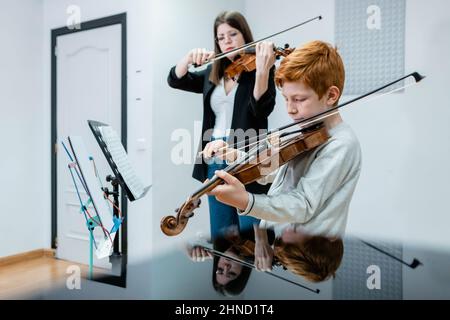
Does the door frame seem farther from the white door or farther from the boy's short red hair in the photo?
the boy's short red hair

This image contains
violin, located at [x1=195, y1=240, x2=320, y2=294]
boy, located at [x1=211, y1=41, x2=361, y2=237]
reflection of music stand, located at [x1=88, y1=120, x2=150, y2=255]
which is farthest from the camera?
reflection of music stand, located at [x1=88, y1=120, x2=150, y2=255]

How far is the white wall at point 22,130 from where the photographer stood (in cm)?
186

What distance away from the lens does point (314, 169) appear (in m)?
0.65

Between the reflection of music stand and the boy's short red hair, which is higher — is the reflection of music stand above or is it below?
below

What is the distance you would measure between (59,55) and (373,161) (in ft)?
5.06

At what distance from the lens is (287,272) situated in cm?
55

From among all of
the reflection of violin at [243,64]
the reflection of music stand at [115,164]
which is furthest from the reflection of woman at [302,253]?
the reflection of violin at [243,64]

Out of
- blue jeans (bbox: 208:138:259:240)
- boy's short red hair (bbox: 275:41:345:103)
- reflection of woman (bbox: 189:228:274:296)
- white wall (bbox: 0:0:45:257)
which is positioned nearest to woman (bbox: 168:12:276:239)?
blue jeans (bbox: 208:138:259:240)

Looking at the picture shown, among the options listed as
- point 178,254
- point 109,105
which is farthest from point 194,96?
point 178,254

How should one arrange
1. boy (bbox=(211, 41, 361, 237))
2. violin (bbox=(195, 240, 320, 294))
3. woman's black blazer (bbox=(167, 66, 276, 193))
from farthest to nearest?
woman's black blazer (bbox=(167, 66, 276, 193)) < boy (bbox=(211, 41, 361, 237)) < violin (bbox=(195, 240, 320, 294))

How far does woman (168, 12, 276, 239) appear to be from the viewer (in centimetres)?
98

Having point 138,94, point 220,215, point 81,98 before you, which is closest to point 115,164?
point 220,215

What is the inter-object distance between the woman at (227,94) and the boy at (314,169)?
25 centimetres

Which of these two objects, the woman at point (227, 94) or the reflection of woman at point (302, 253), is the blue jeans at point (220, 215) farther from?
the reflection of woman at point (302, 253)
